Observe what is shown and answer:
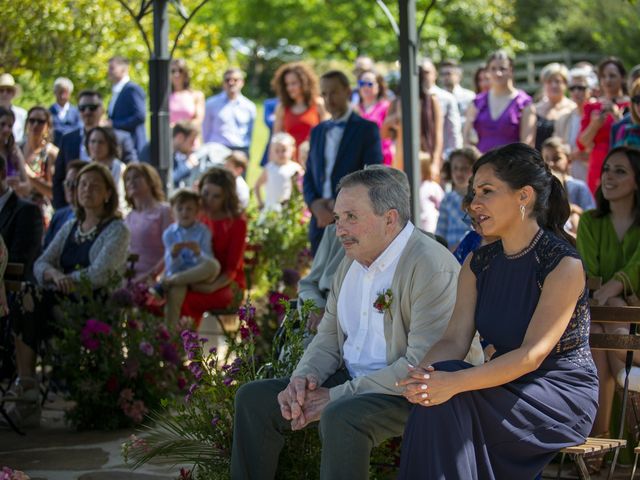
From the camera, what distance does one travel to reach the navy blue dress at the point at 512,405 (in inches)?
156

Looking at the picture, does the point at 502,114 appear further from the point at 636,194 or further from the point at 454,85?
the point at 636,194

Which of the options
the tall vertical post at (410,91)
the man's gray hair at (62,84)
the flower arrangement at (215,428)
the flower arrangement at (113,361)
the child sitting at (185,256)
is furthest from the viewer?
the man's gray hair at (62,84)

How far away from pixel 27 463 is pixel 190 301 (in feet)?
8.08

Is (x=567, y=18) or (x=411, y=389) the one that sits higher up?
(x=567, y=18)

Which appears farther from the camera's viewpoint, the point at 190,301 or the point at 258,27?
the point at 258,27

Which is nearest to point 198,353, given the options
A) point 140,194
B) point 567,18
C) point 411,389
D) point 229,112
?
point 411,389

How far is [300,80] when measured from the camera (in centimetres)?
1071

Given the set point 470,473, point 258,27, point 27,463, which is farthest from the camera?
point 258,27

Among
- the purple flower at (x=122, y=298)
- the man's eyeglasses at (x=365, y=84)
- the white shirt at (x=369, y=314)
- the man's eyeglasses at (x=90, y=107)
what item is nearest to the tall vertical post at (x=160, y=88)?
the man's eyeglasses at (x=90, y=107)

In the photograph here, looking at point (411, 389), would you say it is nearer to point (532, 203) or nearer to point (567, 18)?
point (532, 203)

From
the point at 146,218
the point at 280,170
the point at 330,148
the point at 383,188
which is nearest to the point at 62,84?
the point at 280,170

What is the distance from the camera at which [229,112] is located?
41.7 feet

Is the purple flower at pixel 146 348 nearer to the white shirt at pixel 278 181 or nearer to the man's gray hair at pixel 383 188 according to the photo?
the man's gray hair at pixel 383 188

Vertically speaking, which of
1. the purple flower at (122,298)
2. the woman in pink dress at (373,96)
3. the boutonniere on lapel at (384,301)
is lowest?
the purple flower at (122,298)
